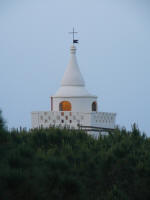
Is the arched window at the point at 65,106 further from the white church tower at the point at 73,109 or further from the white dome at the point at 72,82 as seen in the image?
the white dome at the point at 72,82

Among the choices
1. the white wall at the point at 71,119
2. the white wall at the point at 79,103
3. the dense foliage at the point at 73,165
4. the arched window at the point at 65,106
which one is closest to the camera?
the dense foliage at the point at 73,165

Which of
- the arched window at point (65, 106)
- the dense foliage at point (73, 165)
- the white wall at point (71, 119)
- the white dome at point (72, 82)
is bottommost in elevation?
the dense foliage at point (73, 165)

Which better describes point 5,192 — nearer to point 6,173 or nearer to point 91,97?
point 6,173

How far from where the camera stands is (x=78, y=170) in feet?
57.2

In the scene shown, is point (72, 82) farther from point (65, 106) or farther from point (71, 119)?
point (71, 119)

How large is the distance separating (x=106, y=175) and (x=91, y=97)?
30.9 feet

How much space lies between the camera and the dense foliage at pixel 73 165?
43.4ft

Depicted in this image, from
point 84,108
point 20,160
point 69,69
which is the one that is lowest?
point 20,160

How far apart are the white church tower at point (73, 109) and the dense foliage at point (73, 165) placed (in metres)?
2.64

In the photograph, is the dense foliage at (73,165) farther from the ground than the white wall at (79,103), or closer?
closer

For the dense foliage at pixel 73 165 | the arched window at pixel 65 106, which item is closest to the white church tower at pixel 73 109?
the arched window at pixel 65 106

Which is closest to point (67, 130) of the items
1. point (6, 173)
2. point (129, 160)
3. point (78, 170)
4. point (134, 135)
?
point (134, 135)

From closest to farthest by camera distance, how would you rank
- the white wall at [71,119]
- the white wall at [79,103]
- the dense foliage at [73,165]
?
the dense foliage at [73,165] < the white wall at [71,119] < the white wall at [79,103]

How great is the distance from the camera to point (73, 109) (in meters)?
27.3
